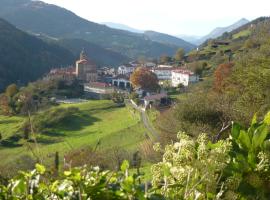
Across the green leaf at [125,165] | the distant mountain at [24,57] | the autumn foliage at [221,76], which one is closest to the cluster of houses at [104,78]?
the distant mountain at [24,57]

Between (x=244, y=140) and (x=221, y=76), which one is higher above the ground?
(x=244, y=140)

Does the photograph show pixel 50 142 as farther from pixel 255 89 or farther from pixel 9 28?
pixel 9 28

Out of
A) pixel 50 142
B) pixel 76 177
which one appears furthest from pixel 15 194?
pixel 50 142

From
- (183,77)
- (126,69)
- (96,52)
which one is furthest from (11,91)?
(96,52)

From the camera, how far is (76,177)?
1640mm

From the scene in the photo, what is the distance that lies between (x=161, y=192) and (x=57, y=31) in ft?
657

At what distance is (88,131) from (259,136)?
44882 mm

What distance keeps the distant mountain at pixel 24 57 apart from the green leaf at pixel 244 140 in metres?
85.2

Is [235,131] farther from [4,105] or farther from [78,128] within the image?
[4,105]

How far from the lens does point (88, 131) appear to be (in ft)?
153

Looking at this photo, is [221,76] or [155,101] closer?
[221,76]

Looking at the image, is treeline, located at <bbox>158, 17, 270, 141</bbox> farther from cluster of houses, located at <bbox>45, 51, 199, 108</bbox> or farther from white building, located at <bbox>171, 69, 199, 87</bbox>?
white building, located at <bbox>171, 69, 199, 87</bbox>

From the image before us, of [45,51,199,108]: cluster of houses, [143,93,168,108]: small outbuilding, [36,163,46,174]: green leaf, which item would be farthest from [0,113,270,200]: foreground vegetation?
[45,51,199,108]: cluster of houses

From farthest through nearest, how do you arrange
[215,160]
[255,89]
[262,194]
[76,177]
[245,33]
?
1. [245,33]
2. [255,89]
3. [262,194]
4. [215,160]
5. [76,177]
